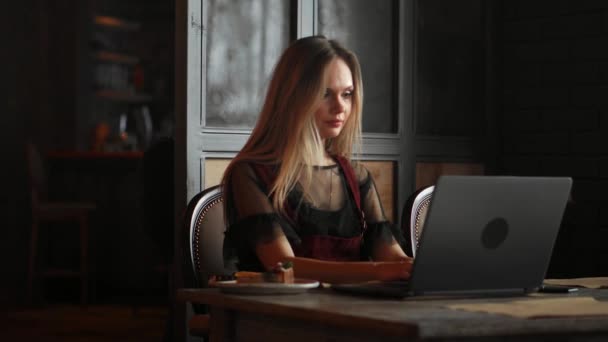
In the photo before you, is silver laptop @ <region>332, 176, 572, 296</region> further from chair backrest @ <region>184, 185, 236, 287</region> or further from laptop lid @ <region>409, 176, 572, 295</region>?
chair backrest @ <region>184, 185, 236, 287</region>

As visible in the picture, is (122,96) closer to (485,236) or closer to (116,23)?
(116,23)

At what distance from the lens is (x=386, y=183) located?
3953 mm

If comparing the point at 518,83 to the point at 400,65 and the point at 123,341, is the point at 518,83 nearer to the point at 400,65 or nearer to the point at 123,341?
the point at 400,65

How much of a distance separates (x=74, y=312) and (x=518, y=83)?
121 inches

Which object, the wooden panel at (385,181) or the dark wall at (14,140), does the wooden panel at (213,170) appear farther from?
the dark wall at (14,140)

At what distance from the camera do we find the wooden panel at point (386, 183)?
12.8ft

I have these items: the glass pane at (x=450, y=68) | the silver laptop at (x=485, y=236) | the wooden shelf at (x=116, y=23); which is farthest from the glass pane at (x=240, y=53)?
the wooden shelf at (x=116, y=23)

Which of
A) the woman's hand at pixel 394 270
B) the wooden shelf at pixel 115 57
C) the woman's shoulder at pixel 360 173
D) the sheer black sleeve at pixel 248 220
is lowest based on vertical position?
the woman's hand at pixel 394 270

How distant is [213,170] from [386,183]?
84 centimetres

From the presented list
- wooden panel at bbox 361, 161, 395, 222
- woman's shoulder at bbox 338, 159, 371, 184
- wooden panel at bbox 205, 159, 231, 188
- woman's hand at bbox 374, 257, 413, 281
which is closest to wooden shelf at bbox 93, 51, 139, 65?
wooden panel at bbox 361, 161, 395, 222

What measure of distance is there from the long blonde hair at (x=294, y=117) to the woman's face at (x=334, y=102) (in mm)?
14

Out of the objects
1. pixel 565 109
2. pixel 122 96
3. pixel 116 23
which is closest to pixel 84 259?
pixel 122 96

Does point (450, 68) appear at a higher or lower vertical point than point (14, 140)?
higher

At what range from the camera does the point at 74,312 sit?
6.02 m
